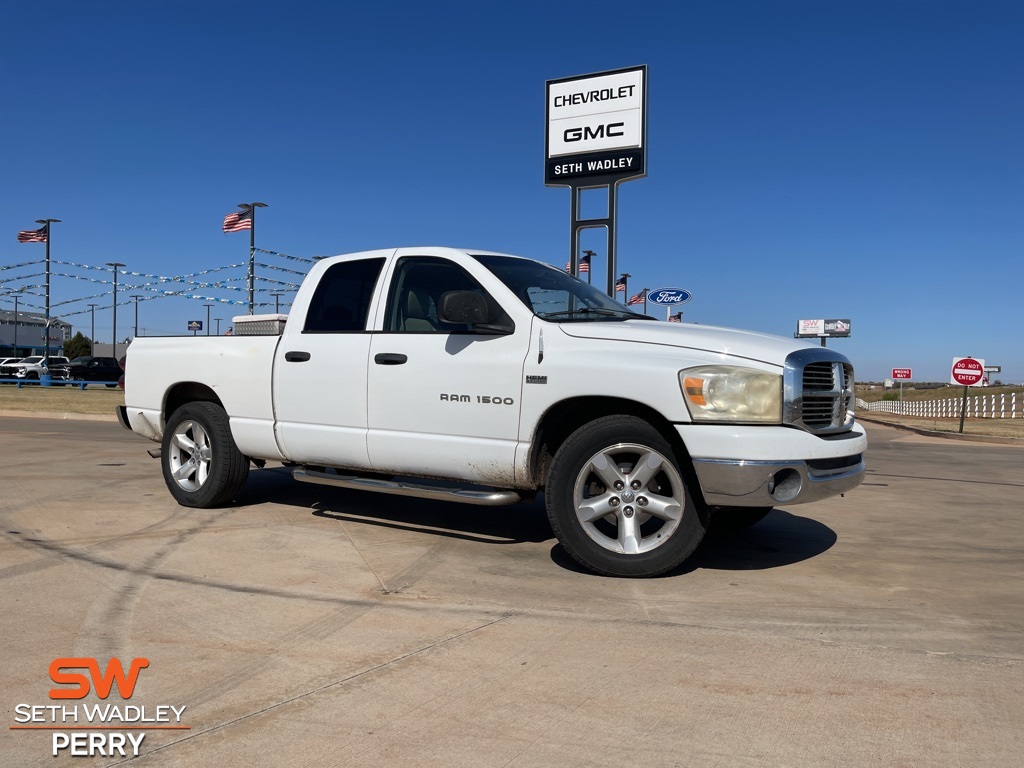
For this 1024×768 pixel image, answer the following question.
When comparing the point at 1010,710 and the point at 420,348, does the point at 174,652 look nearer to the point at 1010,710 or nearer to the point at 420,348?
the point at 420,348

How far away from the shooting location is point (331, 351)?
230 inches

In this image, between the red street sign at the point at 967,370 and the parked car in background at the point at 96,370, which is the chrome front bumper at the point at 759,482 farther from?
the parked car in background at the point at 96,370

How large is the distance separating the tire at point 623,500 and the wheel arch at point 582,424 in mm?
81

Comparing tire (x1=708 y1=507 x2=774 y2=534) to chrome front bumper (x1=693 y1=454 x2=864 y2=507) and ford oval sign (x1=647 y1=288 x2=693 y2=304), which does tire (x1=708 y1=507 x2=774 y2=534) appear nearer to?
chrome front bumper (x1=693 y1=454 x2=864 y2=507)

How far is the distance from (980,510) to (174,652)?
696cm

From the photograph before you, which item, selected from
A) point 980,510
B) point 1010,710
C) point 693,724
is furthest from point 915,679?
point 980,510

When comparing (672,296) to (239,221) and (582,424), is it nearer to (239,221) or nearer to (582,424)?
(582,424)

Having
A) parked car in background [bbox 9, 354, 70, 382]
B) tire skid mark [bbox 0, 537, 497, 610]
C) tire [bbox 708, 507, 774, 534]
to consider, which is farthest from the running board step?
parked car in background [bbox 9, 354, 70, 382]

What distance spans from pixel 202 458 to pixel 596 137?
11.8 m

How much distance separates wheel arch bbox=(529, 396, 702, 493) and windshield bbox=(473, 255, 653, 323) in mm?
551

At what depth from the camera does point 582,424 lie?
16.6 ft

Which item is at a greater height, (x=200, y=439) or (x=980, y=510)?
(x=200, y=439)

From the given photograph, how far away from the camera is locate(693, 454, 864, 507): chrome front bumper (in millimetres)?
4293

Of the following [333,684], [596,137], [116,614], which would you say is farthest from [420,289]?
[596,137]
